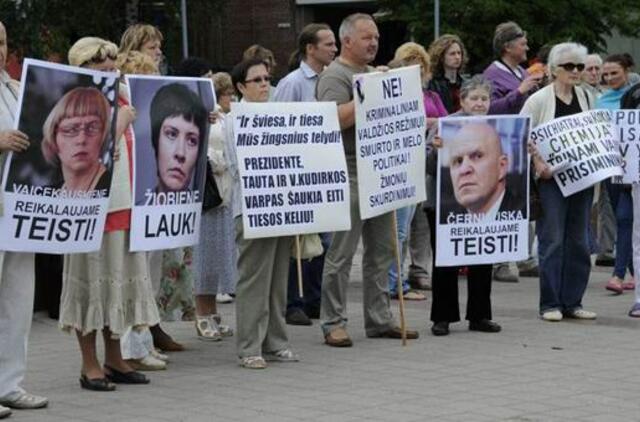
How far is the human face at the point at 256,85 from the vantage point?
957 cm

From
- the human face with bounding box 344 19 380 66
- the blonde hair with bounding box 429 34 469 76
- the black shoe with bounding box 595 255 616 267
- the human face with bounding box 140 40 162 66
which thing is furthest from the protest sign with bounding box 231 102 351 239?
the black shoe with bounding box 595 255 616 267

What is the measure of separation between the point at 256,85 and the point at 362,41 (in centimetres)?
77

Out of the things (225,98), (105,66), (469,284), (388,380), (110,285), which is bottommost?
(388,380)

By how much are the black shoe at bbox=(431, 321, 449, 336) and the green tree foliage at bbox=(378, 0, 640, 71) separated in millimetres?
21159

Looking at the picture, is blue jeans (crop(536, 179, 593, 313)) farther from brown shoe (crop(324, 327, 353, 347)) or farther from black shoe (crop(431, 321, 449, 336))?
brown shoe (crop(324, 327, 353, 347))

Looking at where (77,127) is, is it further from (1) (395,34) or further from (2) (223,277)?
(1) (395,34)

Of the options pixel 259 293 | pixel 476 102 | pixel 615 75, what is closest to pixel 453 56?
pixel 615 75

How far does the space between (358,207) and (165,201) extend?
5.08ft

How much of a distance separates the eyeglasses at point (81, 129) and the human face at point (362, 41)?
7.43 ft

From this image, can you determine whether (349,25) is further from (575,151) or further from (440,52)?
A: (440,52)

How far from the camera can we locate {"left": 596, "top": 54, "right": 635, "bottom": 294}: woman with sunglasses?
41.2 feet

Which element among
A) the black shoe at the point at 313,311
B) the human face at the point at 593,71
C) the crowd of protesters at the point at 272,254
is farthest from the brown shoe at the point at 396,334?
the human face at the point at 593,71

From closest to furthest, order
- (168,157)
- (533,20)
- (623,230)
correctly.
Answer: (168,157), (623,230), (533,20)

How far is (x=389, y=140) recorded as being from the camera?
32.5 ft
